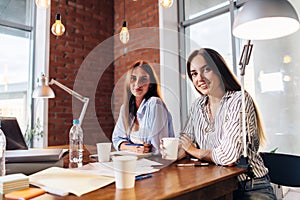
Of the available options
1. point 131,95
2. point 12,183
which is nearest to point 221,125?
point 131,95

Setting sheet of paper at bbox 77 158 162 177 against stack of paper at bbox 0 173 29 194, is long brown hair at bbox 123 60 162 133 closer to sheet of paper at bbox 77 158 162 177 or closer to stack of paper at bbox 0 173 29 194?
sheet of paper at bbox 77 158 162 177

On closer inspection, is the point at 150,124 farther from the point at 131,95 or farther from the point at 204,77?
the point at 204,77

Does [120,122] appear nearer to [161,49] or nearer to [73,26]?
[161,49]

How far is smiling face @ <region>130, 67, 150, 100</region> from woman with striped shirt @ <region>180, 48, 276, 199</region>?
0.39m

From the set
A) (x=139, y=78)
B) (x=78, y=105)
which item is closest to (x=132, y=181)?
(x=139, y=78)

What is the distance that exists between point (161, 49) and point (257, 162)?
6.27 ft

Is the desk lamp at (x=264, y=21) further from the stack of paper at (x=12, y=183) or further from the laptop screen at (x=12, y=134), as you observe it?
the laptop screen at (x=12, y=134)

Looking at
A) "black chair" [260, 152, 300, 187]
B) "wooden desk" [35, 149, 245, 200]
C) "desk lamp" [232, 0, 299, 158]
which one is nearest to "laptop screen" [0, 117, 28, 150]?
"wooden desk" [35, 149, 245, 200]

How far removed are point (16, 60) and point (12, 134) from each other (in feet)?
5.22

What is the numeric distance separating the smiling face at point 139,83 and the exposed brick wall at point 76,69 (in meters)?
1.09

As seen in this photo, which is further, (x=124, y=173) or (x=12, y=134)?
(x=12, y=134)

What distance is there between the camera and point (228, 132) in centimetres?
106

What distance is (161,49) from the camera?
9.09ft

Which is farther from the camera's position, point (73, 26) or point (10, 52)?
point (73, 26)
